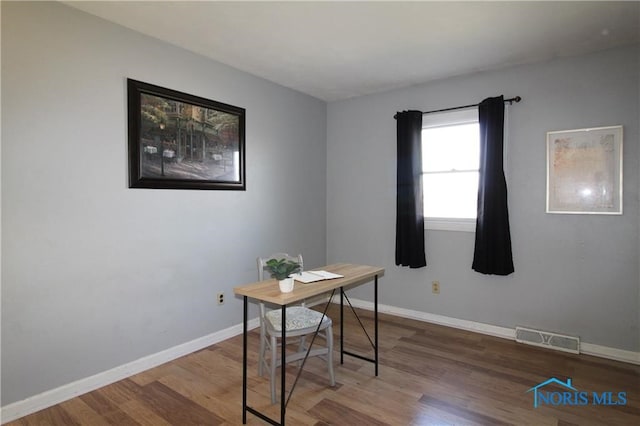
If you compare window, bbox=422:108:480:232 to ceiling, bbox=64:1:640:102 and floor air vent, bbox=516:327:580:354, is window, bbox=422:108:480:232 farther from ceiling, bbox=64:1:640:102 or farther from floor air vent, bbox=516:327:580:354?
floor air vent, bbox=516:327:580:354

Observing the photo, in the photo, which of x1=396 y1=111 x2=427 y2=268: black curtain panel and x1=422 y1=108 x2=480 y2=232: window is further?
x1=396 y1=111 x2=427 y2=268: black curtain panel

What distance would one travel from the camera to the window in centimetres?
370

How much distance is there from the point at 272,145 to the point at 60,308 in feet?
7.88

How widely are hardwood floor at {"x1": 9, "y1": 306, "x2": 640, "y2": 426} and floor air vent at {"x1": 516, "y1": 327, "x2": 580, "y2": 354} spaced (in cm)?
8

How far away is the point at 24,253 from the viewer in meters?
2.19

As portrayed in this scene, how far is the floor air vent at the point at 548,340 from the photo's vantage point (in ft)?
10.3

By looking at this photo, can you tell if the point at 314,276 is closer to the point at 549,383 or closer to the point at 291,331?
the point at 291,331

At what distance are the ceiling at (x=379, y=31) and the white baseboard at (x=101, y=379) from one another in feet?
8.30

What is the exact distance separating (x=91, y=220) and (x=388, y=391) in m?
2.38

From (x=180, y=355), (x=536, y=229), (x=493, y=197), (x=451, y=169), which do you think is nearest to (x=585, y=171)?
(x=536, y=229)

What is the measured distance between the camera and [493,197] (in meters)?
3.42

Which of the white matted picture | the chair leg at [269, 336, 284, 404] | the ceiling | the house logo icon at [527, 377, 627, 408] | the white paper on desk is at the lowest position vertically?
the house logo icon at [527, 377, 627, 408]

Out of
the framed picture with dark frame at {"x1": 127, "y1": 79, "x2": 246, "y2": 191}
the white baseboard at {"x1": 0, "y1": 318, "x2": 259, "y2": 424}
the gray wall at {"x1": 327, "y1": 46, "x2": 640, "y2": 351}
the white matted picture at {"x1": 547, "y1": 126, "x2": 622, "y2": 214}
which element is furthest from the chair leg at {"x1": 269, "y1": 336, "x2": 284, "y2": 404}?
the white matted picture at {"x1": 547, "y1": 126, "x2": 622, "y2": 214}

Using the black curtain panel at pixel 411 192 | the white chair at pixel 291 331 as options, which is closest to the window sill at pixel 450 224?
the black curtain panel at pixel 411 192
